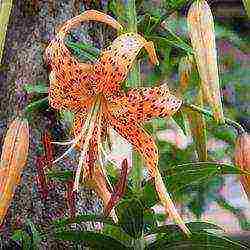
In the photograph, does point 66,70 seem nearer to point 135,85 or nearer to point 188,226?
point 135,85


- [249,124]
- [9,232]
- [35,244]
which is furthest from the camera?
[249,124]

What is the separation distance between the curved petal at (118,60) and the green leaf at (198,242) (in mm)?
177

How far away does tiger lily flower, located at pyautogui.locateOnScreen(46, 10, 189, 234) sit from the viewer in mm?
816

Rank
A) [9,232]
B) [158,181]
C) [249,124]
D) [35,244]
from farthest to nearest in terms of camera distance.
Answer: [249,124], [9,232], [35,244], [158,181]

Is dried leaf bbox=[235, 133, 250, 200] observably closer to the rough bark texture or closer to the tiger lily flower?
the tiger lily flower

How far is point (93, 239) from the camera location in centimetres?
87

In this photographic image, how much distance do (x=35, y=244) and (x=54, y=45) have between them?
0.24m

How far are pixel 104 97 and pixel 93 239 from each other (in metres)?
0.16

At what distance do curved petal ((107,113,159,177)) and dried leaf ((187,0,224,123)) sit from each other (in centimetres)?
8

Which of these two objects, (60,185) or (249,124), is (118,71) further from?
(249,124)

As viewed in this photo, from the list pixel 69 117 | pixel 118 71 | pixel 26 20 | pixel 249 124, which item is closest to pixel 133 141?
pixel 118 71

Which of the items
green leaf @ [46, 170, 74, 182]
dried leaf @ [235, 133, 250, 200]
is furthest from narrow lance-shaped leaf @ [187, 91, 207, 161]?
green leaf @ [46, 170, 74, 182]

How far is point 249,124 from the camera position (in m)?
2.33

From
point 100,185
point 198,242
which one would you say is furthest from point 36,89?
point 198,242
